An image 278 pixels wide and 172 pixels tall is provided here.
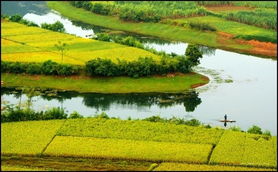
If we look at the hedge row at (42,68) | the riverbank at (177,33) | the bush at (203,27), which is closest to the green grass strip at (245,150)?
the hedge row at (42,68)

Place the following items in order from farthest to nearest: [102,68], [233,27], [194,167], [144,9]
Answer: [144,9] → [233,27] → [102,68] → [194,167]

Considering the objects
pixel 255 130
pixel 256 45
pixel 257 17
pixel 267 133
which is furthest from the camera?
pixel 257 17

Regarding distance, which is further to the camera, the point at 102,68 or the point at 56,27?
the point at 56,27

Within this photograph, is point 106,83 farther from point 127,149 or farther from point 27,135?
point 127,149

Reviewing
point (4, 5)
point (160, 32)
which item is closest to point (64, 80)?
point (160, 32)

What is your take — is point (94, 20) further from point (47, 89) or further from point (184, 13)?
point (47, 89)

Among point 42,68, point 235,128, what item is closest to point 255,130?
point 235,128
